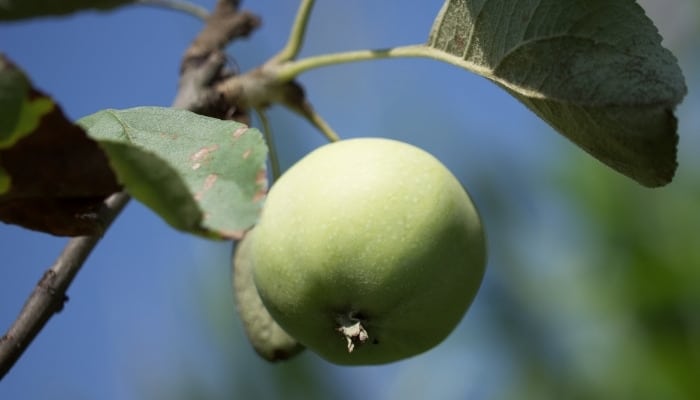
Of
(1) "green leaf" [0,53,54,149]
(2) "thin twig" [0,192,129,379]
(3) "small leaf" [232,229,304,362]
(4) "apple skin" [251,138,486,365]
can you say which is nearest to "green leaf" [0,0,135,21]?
(1) "green leaf" [0,53,54,149]

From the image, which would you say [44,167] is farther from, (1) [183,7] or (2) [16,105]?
(1) [183,7]

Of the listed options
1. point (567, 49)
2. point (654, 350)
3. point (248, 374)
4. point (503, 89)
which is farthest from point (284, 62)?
point (248, 374)

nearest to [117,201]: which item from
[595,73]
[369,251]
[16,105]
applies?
[369,251]

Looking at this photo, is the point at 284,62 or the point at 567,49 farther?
the point at 284,62

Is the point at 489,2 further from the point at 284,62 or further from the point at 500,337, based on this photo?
the point at 500,337

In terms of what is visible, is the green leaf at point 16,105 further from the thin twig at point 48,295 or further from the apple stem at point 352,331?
the apple stem at point 352,331
